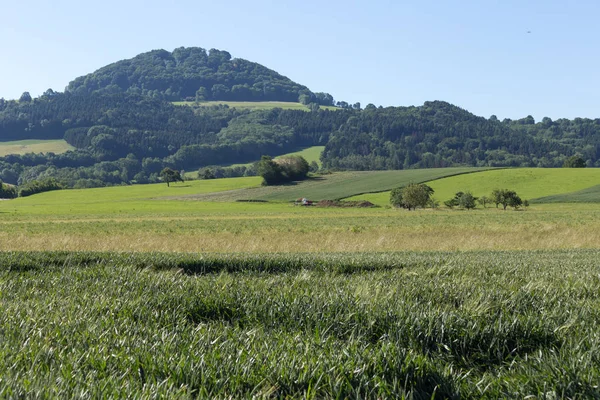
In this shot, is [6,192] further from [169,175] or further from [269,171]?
[269,171]

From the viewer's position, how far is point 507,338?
14.9ft

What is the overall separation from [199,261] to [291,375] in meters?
8.32

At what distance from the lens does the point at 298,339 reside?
4.33m

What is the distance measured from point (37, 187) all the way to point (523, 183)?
99.5 meters

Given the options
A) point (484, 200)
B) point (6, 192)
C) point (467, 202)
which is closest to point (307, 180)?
point (484, 200)

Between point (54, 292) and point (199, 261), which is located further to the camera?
point (199, 261)

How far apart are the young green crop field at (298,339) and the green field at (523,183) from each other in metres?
86.4

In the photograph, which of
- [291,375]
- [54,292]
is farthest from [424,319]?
[54,292]

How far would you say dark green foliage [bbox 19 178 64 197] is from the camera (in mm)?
126312

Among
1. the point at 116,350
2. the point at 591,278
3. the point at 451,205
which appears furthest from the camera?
the point at 451,205

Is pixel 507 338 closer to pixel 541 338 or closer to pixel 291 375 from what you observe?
pixel 541 338

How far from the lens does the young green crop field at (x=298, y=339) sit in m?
3.37

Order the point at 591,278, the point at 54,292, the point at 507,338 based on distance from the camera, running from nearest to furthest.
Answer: the point at 507,338 < the point at 54,292 < the point at 591,278

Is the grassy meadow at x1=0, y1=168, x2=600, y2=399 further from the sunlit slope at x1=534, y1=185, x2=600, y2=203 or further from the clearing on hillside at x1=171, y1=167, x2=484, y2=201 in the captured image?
the clearing on hillside at x1=171, y1=167, x2=484, y2=201
